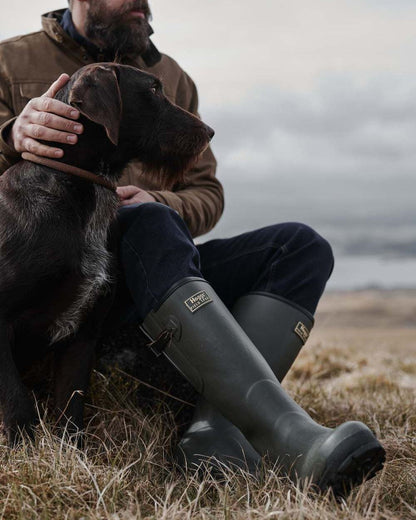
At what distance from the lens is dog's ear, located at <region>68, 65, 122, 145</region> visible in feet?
9.43

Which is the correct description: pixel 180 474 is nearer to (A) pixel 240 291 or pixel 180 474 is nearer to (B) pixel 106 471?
(B) pixel 106 471

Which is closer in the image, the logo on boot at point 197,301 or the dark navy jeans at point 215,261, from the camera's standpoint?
the logo on boot at point 197,301

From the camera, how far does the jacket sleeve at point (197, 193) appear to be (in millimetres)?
3893

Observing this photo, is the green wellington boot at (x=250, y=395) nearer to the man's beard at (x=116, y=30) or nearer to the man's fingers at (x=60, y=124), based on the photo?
the man's fingers at (x=60, y=124)

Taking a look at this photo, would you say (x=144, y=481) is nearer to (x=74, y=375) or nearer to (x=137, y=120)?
(x=74, y=375)

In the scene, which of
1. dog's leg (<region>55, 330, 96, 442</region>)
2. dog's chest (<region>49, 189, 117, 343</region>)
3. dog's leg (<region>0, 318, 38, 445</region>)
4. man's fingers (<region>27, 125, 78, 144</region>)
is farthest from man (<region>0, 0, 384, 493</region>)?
dog's leg (<region>0, 318, 38, 445</region>)

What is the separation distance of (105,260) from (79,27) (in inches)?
67.1

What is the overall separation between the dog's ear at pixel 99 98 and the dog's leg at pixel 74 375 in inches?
36.4

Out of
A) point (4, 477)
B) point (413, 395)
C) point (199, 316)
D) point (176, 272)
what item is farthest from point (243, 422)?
point (413, 395)

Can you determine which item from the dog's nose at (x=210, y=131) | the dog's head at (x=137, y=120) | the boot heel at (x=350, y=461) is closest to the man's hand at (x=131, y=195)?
the dog's head at (x=137, y=120)

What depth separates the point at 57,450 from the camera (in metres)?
2.57

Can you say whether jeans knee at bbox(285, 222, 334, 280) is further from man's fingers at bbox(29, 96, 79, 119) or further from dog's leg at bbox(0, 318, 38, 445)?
dog's leg at bbox(0, 318, 38, 445)

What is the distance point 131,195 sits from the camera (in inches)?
137

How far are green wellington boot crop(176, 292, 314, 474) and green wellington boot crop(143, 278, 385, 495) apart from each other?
0.34 meters
